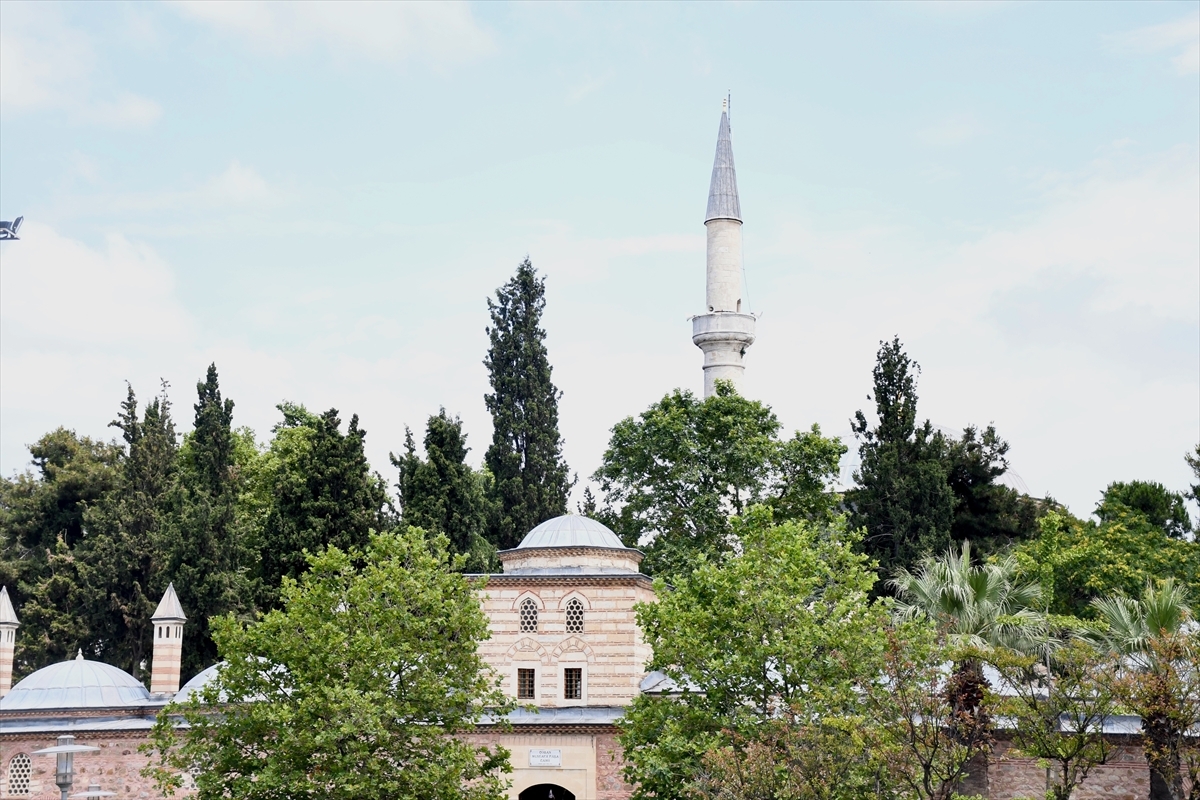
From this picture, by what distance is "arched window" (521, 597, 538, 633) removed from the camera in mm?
32750

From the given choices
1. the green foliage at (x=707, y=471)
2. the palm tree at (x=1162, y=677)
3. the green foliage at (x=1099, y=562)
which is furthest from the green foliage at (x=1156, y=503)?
the palm tree at (x=1162, y=677)

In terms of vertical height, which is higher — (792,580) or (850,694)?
(792,580)

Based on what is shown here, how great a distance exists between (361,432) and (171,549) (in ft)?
22.2

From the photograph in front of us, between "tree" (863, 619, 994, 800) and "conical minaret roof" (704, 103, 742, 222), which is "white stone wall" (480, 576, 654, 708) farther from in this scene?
"conical minaret roof" (704, 103, 742, 222)

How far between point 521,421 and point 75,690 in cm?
1495

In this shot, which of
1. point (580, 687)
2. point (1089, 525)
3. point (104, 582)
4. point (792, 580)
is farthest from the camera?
point (104, 582)

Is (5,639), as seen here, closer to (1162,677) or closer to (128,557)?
(128,557)

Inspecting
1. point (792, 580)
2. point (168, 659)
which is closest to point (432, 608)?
point (792, 580)

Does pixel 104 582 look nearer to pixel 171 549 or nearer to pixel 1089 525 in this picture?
pixel 171 549

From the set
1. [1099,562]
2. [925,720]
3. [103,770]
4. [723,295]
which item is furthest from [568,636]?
[723,295]

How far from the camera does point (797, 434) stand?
1580 inches

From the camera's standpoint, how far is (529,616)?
32.8 meters

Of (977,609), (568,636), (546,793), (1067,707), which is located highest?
(568,636)

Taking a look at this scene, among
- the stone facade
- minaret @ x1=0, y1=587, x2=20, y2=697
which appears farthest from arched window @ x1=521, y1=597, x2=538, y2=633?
minaret @ x1=0, y1=587, x2=20, y2=697
